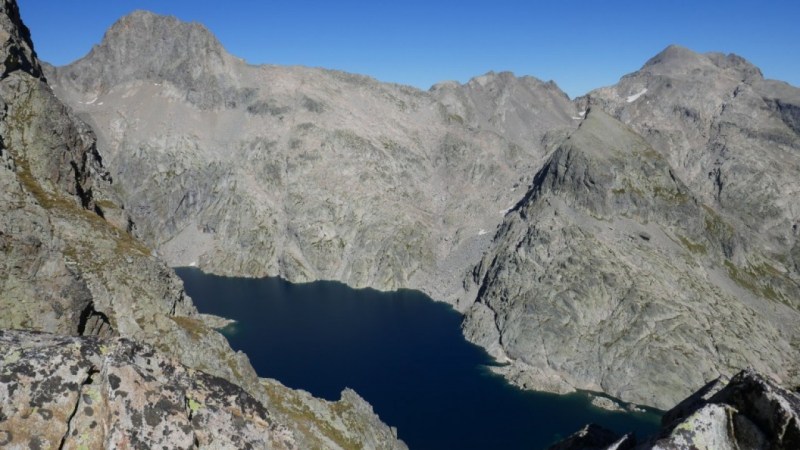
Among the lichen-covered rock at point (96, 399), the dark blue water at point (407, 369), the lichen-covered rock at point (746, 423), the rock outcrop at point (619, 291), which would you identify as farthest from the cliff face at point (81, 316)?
the rock outcrop at point (619, 291)

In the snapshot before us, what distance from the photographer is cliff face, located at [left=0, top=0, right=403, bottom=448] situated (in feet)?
41.5

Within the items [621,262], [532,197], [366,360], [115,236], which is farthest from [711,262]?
[115,236]

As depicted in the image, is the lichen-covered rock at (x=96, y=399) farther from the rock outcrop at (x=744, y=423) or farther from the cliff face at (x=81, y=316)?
the rock outcrop at (x=744, y=423)

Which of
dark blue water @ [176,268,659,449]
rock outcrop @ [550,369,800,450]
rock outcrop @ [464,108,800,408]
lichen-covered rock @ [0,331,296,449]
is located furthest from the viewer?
rock outcrop @ [464,108,800,408]

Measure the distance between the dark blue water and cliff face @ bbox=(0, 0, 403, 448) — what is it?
113 ft

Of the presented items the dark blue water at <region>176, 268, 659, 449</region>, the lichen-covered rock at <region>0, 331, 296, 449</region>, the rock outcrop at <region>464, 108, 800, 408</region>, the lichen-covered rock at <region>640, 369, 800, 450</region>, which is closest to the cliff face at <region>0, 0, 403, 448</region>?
the lichen-covered rock at <region>0, 331, 296, 449</region>

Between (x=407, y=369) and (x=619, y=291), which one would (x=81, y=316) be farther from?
(x=619, y=291)

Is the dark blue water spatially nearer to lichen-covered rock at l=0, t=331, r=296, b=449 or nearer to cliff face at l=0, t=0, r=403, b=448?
cliff face at l=0, t=0, r=403, b=448

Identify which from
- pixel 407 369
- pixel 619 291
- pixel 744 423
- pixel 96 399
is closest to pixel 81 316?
pixel 96 399

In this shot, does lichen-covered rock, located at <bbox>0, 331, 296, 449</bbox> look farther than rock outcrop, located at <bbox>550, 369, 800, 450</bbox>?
No

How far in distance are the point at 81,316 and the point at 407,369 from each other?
303 ft

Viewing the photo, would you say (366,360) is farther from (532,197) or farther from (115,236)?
(532,197)

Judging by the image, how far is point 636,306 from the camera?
13600 cm

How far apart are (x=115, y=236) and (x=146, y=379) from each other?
4782 centimetres
